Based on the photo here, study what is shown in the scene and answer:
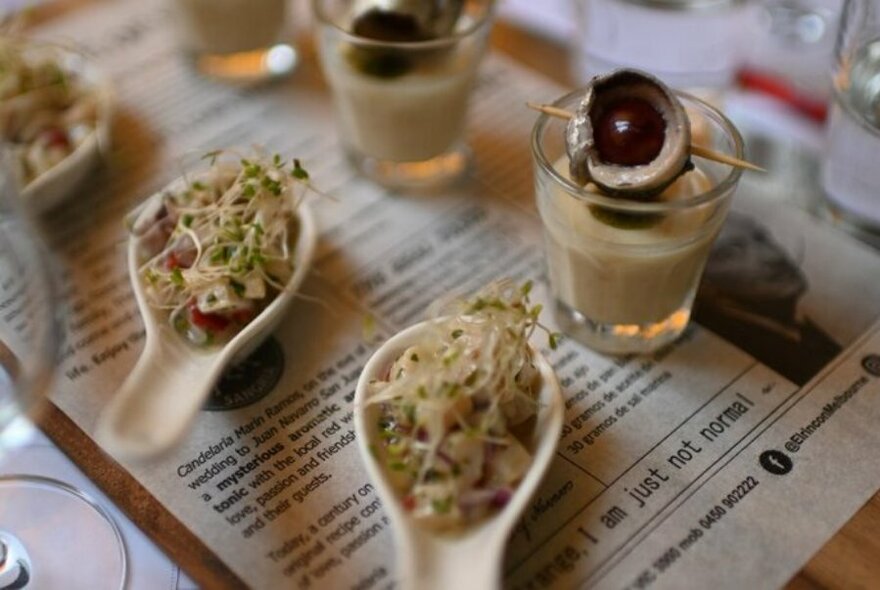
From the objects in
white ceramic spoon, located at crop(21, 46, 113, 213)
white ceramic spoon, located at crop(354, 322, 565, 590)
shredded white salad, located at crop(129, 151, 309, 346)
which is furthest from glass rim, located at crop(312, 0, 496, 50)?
white ceramic spoon, located at crop(354, 322, 565, 590)

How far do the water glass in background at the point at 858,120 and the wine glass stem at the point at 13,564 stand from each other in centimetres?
77

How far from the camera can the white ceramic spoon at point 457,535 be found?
592mm

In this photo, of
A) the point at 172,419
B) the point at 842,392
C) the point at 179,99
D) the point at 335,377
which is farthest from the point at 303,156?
the point at 842,392

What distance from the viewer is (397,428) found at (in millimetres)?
669

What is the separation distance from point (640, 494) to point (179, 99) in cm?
68

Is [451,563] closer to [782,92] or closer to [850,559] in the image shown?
[850,559]

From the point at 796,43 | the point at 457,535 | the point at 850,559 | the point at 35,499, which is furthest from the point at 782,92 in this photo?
the point at 35,499

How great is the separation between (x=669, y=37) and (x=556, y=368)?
44 cm

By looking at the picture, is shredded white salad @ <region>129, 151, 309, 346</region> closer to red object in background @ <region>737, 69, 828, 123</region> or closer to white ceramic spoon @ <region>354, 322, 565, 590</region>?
white ceramic spoon @ <region>354, 322, 565, 590</region>

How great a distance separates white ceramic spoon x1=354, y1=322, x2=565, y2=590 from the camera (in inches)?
23.3

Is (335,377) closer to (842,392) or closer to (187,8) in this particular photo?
(842,392)

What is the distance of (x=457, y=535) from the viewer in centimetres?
A: 62

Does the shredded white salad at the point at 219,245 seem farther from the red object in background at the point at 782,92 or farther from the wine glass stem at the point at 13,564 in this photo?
the red object in background at the point at 782,92

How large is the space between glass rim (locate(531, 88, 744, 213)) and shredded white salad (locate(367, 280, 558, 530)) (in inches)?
3.7
